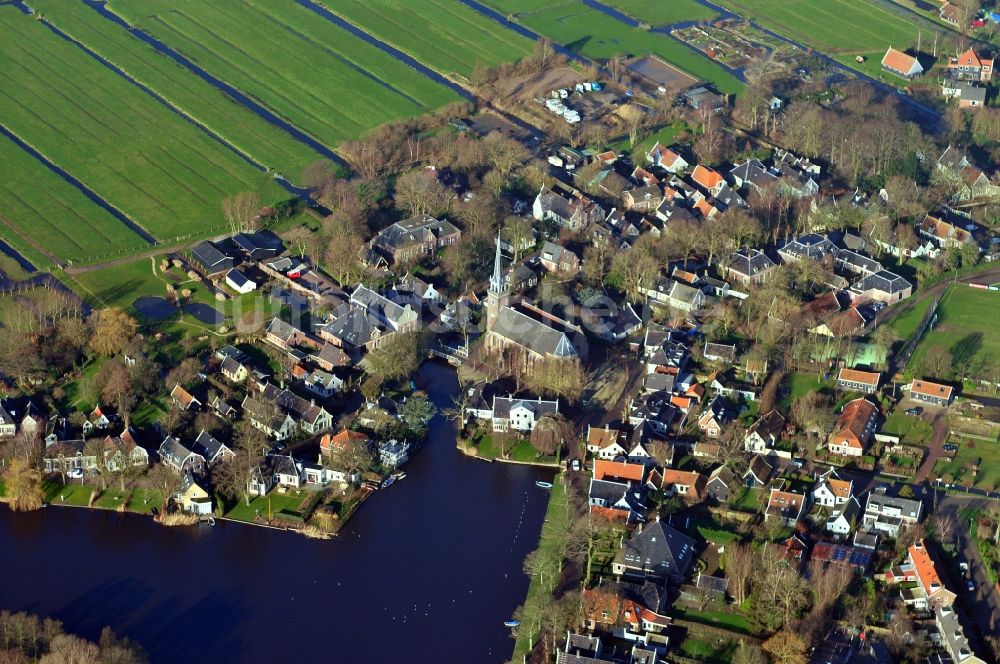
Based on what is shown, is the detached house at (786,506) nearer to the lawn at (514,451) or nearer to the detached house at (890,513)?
the detached house at (890,513)

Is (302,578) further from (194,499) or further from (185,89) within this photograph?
(185,89)

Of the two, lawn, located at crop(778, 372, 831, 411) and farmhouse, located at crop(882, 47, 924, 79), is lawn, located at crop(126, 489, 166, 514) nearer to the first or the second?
lawn, located at crop(778, 372, 831, 411)

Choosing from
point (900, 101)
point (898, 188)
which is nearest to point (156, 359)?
point (898, 188)

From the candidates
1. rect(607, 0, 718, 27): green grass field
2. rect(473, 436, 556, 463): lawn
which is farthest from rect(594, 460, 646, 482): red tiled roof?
rect(607, 0, 718, 27): green grass field

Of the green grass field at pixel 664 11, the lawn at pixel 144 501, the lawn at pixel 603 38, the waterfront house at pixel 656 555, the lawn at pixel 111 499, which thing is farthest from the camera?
the green grass field at pixel 664 11

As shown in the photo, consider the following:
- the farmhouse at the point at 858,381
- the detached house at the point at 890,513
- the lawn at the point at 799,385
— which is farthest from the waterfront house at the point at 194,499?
the farmhouse at the point at 858,381

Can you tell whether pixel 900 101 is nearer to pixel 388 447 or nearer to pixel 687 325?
pixel 687 325
